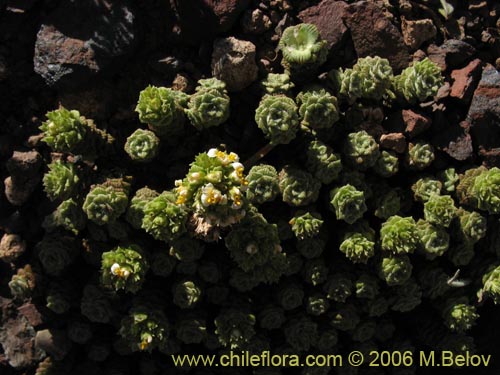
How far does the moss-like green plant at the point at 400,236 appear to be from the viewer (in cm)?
397

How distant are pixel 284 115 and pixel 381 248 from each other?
4.00 feet

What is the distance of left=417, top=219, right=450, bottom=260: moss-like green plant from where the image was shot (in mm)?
4098

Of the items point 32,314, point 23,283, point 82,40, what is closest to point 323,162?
point 82,40

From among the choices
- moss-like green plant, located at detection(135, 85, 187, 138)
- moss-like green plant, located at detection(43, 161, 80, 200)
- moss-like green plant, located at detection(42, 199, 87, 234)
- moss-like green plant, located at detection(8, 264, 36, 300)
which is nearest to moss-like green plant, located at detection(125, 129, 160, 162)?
moss-like green plant, located at detection(135, 85, 187, 138)

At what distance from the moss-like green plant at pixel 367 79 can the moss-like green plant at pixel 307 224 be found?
34.6 inches

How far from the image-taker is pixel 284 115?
380cm

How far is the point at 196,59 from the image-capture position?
4219mm

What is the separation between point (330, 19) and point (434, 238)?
1762mm

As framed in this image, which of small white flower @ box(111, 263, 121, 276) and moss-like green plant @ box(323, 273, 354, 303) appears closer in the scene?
small white flower @ box(111, 263, 121, 276)

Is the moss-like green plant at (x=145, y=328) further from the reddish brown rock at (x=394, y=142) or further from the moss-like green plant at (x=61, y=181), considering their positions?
the reddish brown rock at (x=394, y=142)

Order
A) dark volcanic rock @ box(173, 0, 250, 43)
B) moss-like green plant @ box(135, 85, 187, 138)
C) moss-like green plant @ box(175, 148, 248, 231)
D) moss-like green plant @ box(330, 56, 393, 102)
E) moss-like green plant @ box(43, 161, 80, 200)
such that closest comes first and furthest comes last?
moss-like green plant @ box(175, 148, 248, 231), moss-like green plant @ box(135, 85, 187, 138), moss-like green plant @ box(43, 161, 80, 200), moss-like green plant @ box(330, 56, 393, 102), dark volcanic rock @ box(173, 0, 250, 43)

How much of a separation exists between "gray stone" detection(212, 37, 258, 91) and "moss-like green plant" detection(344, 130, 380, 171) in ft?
2.79

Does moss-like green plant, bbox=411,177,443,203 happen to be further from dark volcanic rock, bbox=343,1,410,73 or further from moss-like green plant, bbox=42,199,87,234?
moss-like green plant, bbox=42,199,87,234

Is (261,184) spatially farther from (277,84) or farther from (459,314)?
(459,314)
